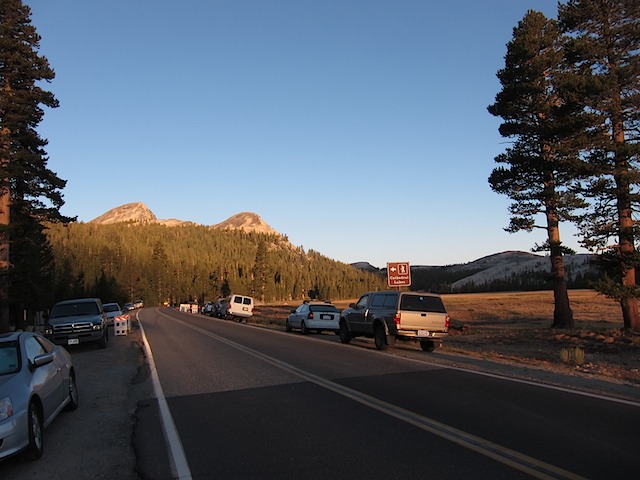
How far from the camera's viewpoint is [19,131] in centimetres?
2683

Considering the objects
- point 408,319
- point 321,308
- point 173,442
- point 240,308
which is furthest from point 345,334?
point 240,308

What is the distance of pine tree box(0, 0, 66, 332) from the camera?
23266mm

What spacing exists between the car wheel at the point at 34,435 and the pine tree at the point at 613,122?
19839 mm

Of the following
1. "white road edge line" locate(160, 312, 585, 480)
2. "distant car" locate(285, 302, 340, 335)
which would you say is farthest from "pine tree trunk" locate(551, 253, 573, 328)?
"white road edge line" locate(160, 312, 585, 480)

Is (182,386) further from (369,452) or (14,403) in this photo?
(369,452)

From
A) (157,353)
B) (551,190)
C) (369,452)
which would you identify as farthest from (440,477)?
(551,190)

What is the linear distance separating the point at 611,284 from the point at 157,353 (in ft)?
56.5

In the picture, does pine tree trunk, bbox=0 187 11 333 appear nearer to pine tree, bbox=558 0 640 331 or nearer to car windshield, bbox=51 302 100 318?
car windshield, bbox=51 302 100 318

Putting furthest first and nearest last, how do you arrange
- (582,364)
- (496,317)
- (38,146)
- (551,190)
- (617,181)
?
(496,317), (38,146), (551,190), (617,181), (582,364)

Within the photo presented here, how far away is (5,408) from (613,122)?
949 inches

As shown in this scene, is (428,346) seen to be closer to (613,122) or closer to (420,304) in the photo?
(420,304)

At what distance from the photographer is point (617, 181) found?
21719 mm

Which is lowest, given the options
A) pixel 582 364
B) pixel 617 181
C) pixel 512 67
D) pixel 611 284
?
pixel 582 364

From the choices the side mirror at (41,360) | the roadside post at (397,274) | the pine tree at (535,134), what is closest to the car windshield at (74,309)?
the roadside post at (397,274)
